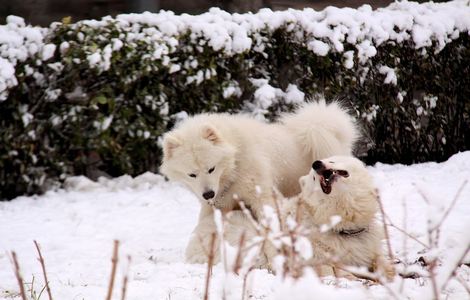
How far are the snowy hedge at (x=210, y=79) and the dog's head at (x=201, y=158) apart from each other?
2.43 meters

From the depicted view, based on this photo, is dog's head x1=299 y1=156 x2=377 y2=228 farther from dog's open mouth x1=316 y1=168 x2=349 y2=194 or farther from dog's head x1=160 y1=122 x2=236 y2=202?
dog's head x1=160 y1=122 x2=236 y2=202

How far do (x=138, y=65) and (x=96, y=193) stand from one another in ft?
5.19

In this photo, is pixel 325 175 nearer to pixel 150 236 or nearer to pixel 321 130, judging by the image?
pixel 321 130

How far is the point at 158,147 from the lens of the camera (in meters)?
7.41

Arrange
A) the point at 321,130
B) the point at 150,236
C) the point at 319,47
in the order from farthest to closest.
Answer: the point at 319,47 → the point at 150,236 → the point at 321,130

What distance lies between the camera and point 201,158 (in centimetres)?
461

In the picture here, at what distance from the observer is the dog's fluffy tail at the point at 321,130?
17.4 ft

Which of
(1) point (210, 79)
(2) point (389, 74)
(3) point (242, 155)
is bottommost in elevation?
(3) point (242, 155)

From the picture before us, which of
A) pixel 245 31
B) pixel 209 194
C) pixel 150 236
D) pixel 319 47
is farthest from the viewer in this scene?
pixel 319 47

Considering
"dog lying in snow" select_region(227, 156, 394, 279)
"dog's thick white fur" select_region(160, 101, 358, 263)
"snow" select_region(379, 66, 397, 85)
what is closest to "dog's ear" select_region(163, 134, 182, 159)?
"dog's thick white fur" select_region(160, 101, 358, 263)

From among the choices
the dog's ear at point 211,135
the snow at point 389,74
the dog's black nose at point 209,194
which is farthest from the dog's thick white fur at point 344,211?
the snow at point 389,74

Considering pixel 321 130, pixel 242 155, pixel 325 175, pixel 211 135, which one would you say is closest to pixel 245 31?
pixel 321 130

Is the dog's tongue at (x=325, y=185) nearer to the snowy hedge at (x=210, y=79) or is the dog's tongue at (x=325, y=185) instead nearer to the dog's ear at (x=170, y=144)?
the dog's ear at (x=170, y=144)

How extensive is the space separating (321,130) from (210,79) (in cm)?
232
